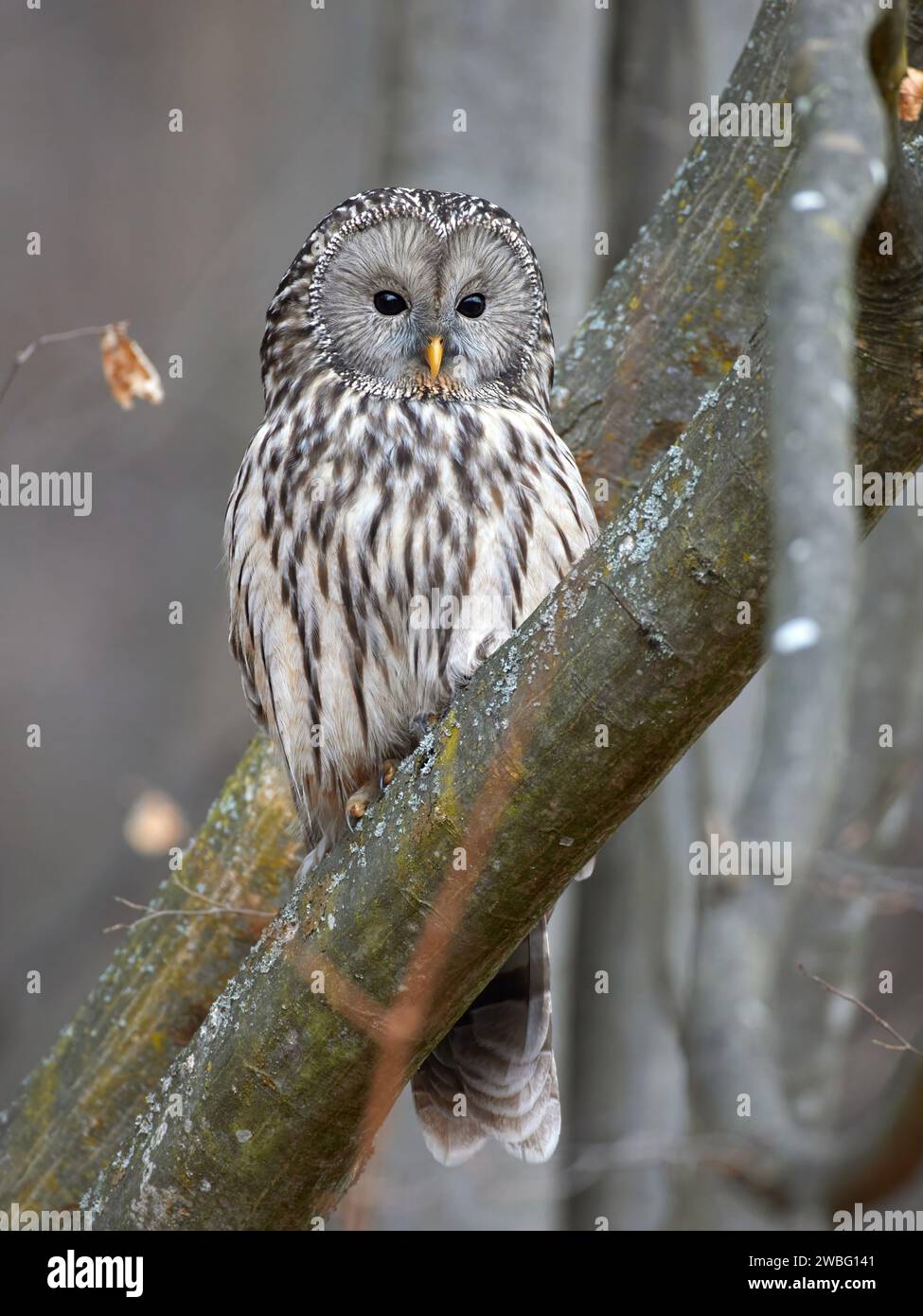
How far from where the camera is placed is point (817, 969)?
208 inches

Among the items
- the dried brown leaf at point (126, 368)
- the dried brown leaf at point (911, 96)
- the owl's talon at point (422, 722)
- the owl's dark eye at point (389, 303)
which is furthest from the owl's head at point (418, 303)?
the dried brown leaf at point (911, 96)

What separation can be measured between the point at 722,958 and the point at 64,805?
6.13 meters

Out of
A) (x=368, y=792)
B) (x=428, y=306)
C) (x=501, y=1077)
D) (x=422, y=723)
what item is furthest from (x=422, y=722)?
(x=428, y=306)

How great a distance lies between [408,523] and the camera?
3.46 meters

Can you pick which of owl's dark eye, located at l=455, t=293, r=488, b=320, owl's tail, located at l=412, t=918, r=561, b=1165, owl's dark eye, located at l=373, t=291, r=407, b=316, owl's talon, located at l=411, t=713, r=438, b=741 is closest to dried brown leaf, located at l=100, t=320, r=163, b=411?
owl's dark eye, located at l=373, t=291, r=407, b=316

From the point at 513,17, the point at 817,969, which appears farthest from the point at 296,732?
the point at 513,17

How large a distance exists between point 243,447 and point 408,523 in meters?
4.91

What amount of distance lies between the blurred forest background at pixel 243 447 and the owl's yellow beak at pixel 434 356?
158cm

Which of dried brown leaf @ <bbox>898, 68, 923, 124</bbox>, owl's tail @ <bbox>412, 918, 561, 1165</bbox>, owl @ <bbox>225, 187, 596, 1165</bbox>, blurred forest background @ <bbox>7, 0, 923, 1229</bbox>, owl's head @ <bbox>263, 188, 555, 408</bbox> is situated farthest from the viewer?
blurred forest background @ <bbox>7, 0, 923, 1229</bbox>

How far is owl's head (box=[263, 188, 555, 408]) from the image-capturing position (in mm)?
3730

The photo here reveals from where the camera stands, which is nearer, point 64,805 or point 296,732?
point 296,732

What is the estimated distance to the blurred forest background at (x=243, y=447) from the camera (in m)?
5.22

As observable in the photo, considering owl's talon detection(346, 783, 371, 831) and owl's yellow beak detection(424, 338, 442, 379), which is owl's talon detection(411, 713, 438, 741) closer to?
owl's talon detection(346, 783, 371, 831)
